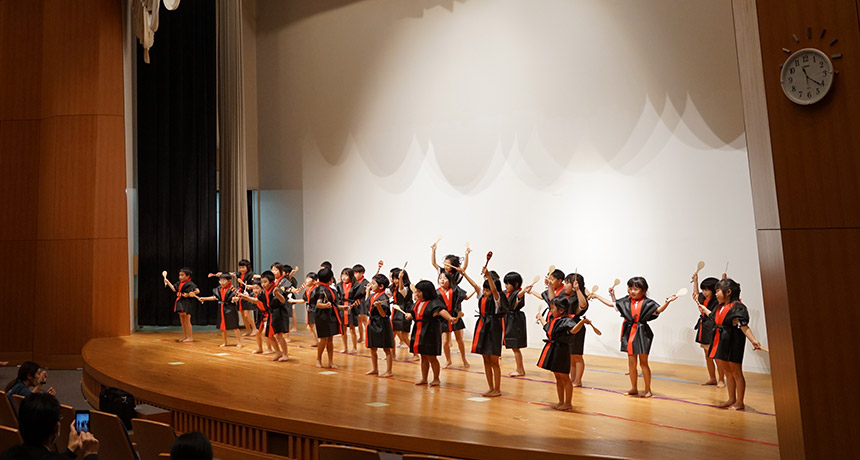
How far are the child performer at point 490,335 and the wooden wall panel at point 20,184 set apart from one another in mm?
7049

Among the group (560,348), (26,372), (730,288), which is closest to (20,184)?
(26,372)

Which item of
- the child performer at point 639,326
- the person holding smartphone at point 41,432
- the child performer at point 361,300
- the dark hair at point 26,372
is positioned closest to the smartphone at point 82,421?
the person holding smartphone at point 41,432

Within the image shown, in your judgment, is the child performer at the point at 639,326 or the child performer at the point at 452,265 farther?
the child performer at the point at 452,265

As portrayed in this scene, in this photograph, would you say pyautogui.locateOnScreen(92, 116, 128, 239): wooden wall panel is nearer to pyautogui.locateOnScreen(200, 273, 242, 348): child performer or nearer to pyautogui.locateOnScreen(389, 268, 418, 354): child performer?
pyautogui.locateOnScreen(200, 273, 242, 348): child performer

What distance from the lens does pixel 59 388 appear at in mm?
8289

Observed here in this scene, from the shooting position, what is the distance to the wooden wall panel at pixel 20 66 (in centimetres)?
987

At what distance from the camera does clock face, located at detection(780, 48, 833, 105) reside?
3.42 meters

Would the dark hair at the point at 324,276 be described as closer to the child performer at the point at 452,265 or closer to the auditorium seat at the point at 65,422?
the child performer at the point at 452,265

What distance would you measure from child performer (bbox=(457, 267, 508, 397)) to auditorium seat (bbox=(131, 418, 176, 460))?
11.0 feet

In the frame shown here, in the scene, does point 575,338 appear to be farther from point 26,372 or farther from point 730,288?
point 26,372

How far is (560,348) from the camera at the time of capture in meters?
5.56

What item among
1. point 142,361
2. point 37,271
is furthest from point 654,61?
point 37,271

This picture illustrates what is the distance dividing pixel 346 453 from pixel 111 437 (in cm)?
137

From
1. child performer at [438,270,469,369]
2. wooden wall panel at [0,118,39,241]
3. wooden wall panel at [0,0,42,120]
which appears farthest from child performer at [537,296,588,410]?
wooden wall panel at [0,0,42,120]
